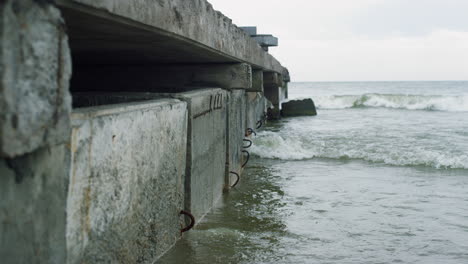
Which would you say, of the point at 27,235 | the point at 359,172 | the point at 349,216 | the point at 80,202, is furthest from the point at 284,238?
the point at 359,172

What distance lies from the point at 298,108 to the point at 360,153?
34.2 feet

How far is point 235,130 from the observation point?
591cm

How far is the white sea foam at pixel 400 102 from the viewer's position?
97.5ft

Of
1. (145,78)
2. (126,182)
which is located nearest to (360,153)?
(145,78)

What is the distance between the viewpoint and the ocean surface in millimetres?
3504

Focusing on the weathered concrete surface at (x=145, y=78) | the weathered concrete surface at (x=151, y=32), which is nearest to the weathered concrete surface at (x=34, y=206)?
the weathered concrete surface at (x=151, y=32)

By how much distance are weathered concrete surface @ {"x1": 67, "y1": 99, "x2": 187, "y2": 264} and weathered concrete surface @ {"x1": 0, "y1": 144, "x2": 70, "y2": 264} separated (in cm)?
6

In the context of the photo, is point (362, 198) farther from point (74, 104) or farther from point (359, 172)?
point (74, 104)

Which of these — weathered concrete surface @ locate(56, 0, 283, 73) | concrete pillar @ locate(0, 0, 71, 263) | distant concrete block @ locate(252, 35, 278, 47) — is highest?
distant concrete block @ locate(252, 35, 278, 47)

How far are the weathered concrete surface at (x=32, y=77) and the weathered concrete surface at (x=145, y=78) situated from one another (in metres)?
3.57

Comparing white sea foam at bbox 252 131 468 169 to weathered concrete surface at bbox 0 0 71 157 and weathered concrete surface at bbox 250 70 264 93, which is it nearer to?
weathered concrete surface at bbox 250 70 264 93

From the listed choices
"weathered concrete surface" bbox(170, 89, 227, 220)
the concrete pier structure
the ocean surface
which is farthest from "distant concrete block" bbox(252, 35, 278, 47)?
the concrete pier structure

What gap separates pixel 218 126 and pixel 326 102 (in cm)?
2853

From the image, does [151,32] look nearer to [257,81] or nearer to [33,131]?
[33,131]
